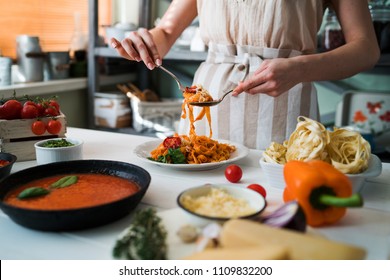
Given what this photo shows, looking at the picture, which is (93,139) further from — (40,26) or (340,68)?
(40,26)

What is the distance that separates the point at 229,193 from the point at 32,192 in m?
0.43

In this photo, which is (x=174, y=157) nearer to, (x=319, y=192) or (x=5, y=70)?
(x=319, y=192)

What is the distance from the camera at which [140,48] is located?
A: 1583 mm

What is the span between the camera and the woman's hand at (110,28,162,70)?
62.2 inches

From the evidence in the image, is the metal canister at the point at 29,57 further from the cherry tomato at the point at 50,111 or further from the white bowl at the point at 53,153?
the white bowl at the point at 53,153

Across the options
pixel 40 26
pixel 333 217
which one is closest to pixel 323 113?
pixel 40 26

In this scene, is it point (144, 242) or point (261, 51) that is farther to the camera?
point (261, 51)

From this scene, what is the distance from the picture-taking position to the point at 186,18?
1.96 meters

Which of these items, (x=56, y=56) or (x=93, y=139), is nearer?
(x=93, y=139)

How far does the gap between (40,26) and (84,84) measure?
1.71 feet

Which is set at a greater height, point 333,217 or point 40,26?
point 40,26

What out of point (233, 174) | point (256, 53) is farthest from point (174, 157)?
point (256, 53)

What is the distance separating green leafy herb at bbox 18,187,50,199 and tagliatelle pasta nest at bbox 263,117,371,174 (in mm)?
564

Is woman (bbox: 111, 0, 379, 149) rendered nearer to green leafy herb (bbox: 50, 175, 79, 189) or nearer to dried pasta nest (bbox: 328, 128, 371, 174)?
dried pasta nest (bbox: 328, 128, 371, 174)
